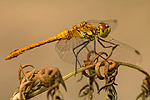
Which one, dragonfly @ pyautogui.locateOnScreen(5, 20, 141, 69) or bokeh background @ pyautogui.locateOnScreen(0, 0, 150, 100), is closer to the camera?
dragonfly @ pyautogui.locateOnScreen(5, 20, 141, 69)

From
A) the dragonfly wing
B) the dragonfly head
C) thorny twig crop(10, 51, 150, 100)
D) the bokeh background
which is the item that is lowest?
thorny twig crop(10, 51, 150, 100)

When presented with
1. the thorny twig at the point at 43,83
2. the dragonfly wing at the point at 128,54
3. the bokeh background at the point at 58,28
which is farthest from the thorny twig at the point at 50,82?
the bokeh background at the point at 58,28

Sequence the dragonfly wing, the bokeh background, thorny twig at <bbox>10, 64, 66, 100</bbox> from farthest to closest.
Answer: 1. the bokeh background
2. the dragonfly wing
3. thorny twig at <bbox>10, 64, 66, 100</bbox>

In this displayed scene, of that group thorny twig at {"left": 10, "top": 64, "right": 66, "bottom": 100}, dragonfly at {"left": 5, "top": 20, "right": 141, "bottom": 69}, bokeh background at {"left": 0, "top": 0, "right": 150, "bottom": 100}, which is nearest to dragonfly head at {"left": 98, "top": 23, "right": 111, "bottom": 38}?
dragonfly at {"left": 5, "top": 20, "right": 141, "bottom": 69}

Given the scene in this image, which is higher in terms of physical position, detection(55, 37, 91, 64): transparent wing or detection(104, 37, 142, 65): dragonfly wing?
detection(55, 37, 91, 64): transparent wing

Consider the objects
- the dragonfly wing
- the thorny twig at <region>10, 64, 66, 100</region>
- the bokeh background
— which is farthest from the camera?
the bokeh background

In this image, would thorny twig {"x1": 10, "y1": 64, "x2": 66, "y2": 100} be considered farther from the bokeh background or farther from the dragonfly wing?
the bokeh background

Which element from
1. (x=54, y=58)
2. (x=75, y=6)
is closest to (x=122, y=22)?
(x=75, y=6)

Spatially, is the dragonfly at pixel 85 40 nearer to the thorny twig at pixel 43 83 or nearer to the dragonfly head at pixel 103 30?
the dragonfly head at pixel 103 30
